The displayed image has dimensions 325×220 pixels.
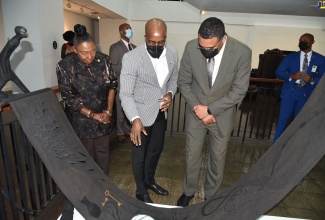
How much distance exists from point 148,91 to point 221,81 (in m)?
0.59

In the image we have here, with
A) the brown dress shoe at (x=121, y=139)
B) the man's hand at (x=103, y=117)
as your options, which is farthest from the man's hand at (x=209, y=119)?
the brown dress shoe at (x=121, y=139)

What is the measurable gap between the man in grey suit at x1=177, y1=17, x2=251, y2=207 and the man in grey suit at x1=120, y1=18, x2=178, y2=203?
17cm

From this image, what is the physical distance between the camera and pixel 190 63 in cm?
180

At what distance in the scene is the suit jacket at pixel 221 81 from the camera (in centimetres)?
168

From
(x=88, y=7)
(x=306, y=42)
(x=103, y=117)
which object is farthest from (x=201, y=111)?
(x=88, y=7)

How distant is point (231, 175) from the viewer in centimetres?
284

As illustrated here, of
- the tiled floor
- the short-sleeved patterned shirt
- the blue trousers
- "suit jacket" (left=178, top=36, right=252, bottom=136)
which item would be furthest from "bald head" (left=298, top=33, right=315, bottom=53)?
the short-sleeved patterned shirt

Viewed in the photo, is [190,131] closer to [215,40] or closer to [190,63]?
[190,63]

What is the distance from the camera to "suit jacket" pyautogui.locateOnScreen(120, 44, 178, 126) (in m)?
1.79

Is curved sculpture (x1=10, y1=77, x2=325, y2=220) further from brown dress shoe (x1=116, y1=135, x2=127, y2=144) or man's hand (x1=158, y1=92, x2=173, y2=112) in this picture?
brown dress shoe (x1=116, y1=135, x2=127, y2=144)

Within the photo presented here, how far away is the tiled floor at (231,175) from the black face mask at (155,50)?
4.65ft

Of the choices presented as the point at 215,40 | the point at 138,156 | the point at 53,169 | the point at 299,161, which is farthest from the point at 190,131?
the point at 53,169

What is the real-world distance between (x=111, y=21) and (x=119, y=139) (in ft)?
24.6

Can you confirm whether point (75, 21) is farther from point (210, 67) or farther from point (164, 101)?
point (210, 67)
